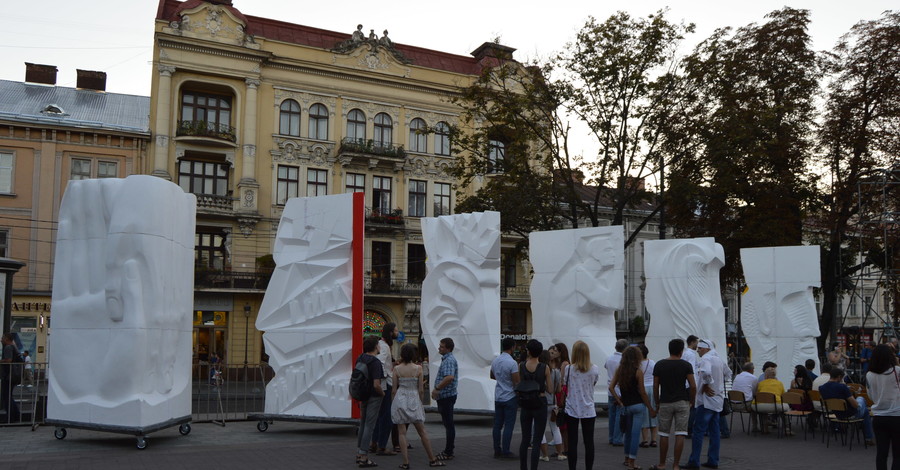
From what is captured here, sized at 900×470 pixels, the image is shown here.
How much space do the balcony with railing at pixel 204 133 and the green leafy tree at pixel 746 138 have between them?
19.0 m

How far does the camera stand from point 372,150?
126 ft

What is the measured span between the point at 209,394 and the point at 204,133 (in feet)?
71.2

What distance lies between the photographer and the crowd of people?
9383 mm

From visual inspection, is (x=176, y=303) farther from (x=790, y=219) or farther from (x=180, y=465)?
(x=790, y=219)

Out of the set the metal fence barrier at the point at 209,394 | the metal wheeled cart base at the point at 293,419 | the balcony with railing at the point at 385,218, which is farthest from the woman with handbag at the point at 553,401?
the balcony with railing at the point at 385,218

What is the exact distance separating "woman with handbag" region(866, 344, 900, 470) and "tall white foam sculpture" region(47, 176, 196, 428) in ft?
29.8

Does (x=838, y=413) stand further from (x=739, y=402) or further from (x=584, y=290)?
(x=584, y=290)

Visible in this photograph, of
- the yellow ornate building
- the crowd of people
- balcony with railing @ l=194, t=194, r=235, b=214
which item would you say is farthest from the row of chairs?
balcony with railing @ l=194, t=194, r=235, b=214

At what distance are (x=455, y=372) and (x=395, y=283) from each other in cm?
2772

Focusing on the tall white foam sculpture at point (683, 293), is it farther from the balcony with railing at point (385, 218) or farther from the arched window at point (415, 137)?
the arched window at point (415, 137)

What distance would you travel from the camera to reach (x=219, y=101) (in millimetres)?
36625

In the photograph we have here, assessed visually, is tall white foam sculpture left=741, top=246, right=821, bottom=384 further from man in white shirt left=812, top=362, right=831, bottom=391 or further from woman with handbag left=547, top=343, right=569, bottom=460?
woman with handbag left=547, top=343, right=569, bottom=460

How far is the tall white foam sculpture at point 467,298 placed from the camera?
50.5 feet

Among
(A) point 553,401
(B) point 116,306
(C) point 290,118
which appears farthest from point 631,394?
(C) point 290,118
